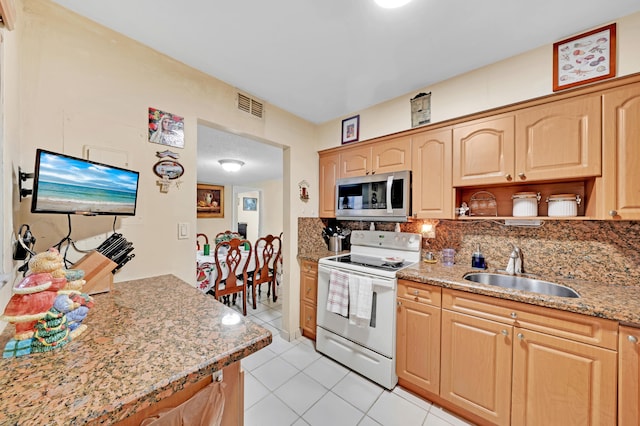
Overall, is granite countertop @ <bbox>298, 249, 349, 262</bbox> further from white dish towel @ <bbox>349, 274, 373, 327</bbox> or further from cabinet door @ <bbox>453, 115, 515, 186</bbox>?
cabinet door @ <bbox>453, 115, 515, 186</bbox>

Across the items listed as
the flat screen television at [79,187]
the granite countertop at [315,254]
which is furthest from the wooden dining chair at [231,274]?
the flat screen television at [79,187]

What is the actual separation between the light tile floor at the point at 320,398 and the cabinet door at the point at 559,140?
5.43 feet

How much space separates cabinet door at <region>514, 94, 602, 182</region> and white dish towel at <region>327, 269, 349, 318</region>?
140 centimetres

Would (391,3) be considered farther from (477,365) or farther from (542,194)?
(477,365)

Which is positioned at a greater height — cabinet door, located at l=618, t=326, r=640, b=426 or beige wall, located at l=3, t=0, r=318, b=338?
beige wall, located at l=3, t=0, r=318, b=338

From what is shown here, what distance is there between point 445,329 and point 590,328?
66 centimetres

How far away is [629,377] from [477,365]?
595mm

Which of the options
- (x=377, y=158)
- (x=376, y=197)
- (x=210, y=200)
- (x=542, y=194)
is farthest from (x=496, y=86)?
(x=210, y=200)

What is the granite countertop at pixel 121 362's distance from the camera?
20.1 inches

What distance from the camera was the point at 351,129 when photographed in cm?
239

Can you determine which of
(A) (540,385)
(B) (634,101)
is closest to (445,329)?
(A) (540,385)

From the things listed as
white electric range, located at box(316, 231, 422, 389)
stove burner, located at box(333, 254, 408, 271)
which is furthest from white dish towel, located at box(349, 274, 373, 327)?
stove burner, located at box(333, 254, 408, 271)

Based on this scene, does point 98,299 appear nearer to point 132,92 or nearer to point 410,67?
point 132,92

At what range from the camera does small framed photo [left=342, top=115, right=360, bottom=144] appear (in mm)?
2348
